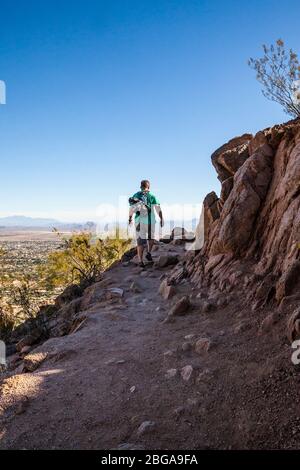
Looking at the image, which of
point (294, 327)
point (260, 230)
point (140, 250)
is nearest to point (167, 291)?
point (260, 230)

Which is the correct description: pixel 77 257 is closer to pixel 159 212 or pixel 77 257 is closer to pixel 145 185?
pixel 159 212

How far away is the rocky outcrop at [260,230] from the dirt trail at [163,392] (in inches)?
24.5

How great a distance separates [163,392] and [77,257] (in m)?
14.2

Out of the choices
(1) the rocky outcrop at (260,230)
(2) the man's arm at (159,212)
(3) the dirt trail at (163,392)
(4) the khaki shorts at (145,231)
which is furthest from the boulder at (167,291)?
(2) the man's arm at (159,212)

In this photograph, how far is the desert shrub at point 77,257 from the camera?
18203mm

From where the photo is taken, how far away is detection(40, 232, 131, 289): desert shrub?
59.7ft

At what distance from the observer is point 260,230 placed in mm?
7875

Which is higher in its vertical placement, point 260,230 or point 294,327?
point 260,230

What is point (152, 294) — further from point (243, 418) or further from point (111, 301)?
point (243, 418)

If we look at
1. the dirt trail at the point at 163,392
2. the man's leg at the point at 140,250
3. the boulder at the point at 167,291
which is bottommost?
the dirt trail at the point at 163,392

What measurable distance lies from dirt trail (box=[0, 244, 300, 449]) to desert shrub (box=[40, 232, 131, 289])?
430 inches

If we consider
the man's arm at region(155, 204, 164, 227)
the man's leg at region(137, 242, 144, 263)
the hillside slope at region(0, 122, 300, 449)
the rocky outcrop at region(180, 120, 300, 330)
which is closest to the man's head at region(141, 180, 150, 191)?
the man's arm at region(155, 204, 164, 227)

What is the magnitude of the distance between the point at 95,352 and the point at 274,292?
328 centimetres

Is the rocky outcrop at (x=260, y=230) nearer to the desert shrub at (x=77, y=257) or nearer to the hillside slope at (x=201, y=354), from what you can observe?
the hillside slope at (x=201, y=354)
